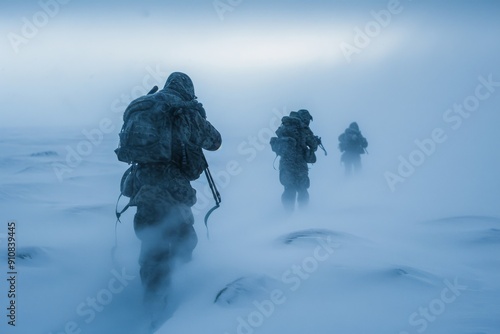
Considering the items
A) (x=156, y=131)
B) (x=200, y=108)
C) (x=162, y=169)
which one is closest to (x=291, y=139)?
(x=200, y=108)

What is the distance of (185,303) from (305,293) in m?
1.08

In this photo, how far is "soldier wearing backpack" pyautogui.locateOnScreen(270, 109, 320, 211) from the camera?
7.52m

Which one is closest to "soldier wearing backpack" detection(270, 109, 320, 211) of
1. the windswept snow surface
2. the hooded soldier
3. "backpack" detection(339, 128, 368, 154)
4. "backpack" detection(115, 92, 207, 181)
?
the windswept snow surface

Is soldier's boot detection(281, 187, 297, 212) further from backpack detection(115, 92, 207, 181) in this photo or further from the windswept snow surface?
backpack detection(115, 92, 207, 181)

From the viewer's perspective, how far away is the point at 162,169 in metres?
3.60

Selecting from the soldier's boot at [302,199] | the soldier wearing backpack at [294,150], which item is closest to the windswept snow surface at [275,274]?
the soldier's boot at [302,199]

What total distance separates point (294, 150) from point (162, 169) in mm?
4301

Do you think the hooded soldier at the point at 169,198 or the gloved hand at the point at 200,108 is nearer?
the hooded soldier at the point at 169,198

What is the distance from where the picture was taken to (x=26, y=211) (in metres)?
6.59

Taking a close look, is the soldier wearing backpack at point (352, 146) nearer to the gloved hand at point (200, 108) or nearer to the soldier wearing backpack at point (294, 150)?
the soldier wearing backpack at point (294, 150)

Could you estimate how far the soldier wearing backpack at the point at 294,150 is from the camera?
7516mm

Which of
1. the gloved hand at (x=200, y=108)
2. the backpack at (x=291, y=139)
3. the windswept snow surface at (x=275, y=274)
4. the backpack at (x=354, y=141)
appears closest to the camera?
the windswept snow surface at (x=275, y=274)

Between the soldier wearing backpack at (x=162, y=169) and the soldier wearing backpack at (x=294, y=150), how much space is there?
386cm

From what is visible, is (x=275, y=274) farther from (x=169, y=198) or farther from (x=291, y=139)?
(x=291, y=139)
